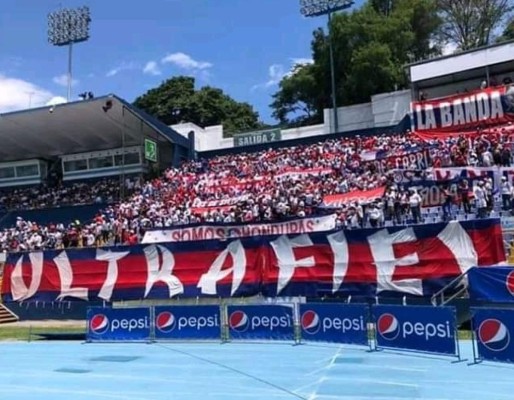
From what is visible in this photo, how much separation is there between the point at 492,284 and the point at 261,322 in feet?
20.2

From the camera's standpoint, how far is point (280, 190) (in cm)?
3403

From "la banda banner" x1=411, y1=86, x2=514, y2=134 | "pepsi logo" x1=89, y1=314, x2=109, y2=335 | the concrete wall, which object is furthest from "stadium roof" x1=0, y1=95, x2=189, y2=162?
"pepsi logo" x1=89, y1=314, x2=109, y2=335

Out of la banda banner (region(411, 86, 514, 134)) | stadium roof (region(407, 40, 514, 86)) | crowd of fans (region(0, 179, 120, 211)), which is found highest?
stadium roof (region(407, 40, 514, 86))

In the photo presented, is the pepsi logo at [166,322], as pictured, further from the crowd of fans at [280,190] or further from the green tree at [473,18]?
the green tree at [473,18]

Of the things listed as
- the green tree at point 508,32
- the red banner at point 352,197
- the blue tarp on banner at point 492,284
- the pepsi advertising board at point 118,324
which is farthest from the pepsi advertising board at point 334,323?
the green tree at point 508,32

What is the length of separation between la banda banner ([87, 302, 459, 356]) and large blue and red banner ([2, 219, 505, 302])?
4.02 ft

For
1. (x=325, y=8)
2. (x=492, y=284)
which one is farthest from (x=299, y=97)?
(x=492, y=284)

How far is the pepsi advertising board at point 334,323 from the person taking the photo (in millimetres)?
15562

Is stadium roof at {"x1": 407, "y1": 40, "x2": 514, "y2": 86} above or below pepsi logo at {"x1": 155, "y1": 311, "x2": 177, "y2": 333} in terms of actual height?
above

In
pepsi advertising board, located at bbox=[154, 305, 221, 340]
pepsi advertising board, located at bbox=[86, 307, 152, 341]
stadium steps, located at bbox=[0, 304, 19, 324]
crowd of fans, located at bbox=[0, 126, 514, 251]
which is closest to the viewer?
pepsi advertising board, located at bbox=[154, 305, 221, 340]

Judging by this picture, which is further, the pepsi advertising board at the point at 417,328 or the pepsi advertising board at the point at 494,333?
the pepsi advertising board at the point at 417,328

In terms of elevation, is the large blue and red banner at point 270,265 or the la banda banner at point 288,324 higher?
the large blue and red banner at point 270,265

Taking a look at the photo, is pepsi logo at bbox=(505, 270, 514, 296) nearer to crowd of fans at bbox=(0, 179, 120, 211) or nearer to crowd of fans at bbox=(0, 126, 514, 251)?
crowd of fans at bbox=(0, 126, 514, 251)

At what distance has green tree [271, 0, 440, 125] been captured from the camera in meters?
54.8
